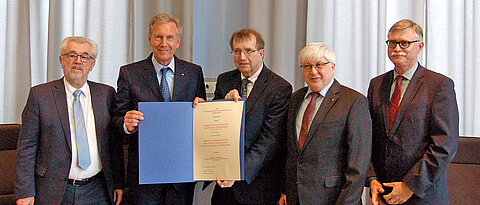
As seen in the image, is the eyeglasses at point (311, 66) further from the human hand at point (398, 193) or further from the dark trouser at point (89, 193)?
the dark trouser at point (89, 193)

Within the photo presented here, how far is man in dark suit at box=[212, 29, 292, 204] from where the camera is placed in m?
2.49

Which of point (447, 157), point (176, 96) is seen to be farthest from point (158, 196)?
point (447, 157)

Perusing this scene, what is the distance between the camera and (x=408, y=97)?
2275mm

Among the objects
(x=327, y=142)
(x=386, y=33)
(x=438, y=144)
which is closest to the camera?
(x=438, y=144)

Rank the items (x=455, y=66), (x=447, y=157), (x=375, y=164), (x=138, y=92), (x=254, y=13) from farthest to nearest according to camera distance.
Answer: (x=254, y=13) → (x=455, y=66) → (x=138, y=92) → (x=375, y=164) → (x=447, y=157)

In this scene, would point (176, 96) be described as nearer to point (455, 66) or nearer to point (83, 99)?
point (83, 99)

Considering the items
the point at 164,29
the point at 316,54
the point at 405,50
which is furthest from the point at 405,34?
the point at 164,29

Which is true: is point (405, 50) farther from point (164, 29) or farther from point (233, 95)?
point (164, 29)

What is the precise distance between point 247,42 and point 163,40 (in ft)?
1.70

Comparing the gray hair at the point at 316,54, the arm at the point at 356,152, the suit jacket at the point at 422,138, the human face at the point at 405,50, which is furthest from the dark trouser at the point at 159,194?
the human face at the point at 405,50

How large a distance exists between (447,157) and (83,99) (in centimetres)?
206

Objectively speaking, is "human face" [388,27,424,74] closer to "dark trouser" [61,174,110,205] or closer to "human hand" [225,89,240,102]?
"human hand" [225,89,240,102]

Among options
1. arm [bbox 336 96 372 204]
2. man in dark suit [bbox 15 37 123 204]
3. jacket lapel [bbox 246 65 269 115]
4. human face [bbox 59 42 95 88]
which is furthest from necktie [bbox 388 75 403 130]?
human face [bbox 59 42 95 88]

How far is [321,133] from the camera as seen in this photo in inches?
88.2
